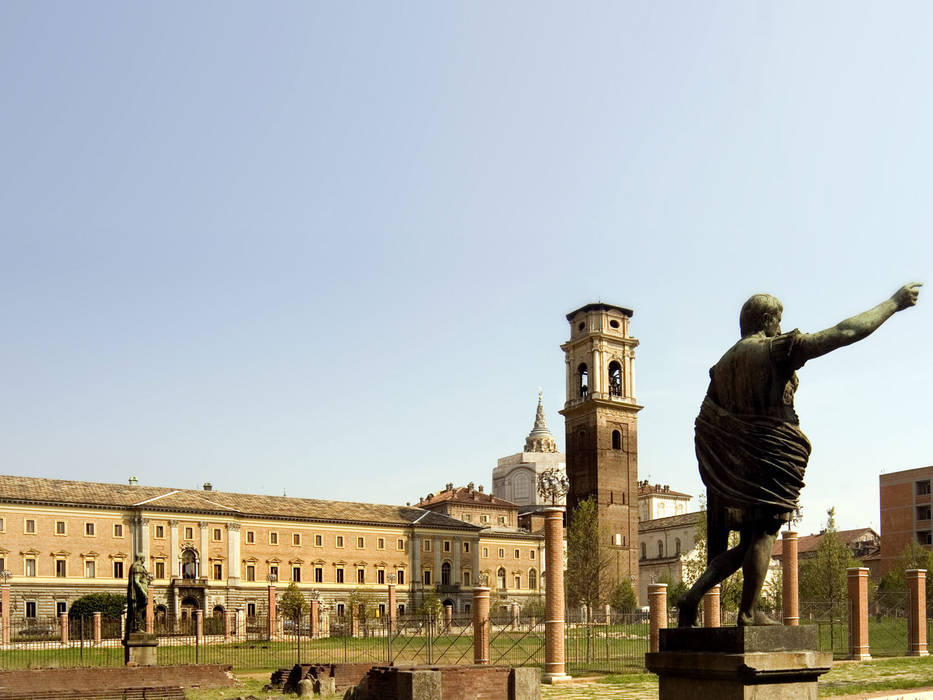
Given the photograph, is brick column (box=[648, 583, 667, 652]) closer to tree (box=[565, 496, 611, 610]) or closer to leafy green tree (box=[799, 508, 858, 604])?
leafy green tree (box=[799, 508, 858, 604])

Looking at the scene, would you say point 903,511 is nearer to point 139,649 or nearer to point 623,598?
point 623,598

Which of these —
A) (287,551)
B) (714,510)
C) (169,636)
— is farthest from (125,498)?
(714,510)

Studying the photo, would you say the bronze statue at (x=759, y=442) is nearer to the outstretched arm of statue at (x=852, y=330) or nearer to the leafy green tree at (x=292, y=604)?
the outstretched arm of statue at (x=852, y=330)

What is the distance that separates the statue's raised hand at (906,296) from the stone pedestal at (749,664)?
172cm

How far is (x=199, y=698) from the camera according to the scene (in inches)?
724

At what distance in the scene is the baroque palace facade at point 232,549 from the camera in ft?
195

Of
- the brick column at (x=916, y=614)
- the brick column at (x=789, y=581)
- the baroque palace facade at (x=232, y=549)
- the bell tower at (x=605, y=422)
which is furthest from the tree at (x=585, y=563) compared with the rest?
the brick column at (x=789, y=581)

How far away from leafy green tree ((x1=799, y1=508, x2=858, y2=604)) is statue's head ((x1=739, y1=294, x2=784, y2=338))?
133ft

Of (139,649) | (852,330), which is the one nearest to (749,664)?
(852,330)

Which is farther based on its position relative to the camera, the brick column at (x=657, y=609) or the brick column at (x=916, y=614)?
the brick column at (x=916, y=614)

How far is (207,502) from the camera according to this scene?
2569 inches

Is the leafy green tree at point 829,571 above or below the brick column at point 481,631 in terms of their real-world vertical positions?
below

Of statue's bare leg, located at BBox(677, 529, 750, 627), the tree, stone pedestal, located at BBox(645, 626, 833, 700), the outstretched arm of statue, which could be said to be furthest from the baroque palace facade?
the outstretched arm of statue

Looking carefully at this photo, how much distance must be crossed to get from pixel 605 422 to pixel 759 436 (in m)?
64.7
